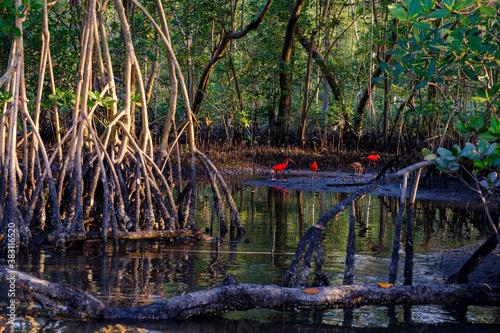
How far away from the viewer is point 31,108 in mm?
10781

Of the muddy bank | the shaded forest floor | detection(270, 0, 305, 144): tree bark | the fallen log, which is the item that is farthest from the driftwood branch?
detection(270, 0, 305, 144): tree bark

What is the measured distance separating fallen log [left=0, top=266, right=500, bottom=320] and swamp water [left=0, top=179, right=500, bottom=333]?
0.35 feet

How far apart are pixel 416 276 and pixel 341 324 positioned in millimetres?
1542

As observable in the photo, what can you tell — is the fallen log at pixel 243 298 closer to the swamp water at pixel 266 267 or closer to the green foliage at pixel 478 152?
the swamp water at pixel 266 267

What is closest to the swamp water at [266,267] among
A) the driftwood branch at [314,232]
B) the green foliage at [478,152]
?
the driftwood branch at [314,232]

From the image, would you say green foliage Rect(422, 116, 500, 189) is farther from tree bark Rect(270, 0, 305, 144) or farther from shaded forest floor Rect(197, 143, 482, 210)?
tree bark Rect(270, 0, 305, 144)

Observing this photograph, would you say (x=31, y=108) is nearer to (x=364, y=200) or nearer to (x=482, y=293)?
(x=364, y=200)

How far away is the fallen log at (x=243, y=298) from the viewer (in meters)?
3.31

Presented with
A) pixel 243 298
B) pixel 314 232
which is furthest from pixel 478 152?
pixel 243 298

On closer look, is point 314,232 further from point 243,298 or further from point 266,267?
point 266,267

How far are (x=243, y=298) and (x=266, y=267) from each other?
1.82 m

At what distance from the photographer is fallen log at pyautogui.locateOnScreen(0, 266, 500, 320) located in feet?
10.8

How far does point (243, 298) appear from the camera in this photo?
11.6 ft

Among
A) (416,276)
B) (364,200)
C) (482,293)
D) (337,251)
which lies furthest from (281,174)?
(482,293)
